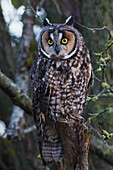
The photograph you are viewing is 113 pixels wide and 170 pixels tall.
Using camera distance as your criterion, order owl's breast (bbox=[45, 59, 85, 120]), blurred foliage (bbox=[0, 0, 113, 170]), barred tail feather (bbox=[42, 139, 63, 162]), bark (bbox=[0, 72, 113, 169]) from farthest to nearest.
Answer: blurred foliage (bbox=[0, 0, 113, 170]) → barred tail feather (bbox=[42, 139, 63, 162]) → owl's breast (bbox=[45, 59, 85, 120]) → bark (bbox=[0, 72, 113, 169])

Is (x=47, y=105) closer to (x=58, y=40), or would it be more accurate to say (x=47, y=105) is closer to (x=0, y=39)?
(x=58, y=40)

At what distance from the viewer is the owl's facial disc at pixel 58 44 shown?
7.50ft

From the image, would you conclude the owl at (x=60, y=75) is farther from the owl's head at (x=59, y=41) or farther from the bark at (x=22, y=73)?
the bark at (x=22, y=73)

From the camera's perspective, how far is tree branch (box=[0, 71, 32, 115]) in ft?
8.51

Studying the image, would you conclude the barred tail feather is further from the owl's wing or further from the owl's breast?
the owl's breast

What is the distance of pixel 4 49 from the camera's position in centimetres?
491

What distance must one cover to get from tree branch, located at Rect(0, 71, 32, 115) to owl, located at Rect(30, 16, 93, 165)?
0.27 meters

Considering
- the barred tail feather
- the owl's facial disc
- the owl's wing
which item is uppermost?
the owl's facial disc

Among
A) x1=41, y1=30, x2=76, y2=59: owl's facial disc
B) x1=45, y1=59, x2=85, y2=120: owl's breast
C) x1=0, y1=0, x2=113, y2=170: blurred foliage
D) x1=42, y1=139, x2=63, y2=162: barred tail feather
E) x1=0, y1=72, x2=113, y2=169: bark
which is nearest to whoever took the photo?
x1=0, y1=72, x2=113, y2=169: bark

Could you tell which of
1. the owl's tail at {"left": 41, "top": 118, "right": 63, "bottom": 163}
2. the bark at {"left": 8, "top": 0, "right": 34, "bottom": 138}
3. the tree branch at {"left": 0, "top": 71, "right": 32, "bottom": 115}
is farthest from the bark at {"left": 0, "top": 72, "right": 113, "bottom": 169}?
the bark at {"left": 8, "top": 0, "right": 34, "bottom": 138}

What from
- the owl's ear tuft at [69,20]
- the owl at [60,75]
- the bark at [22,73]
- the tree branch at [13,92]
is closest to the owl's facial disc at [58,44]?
the owl at [60,75]

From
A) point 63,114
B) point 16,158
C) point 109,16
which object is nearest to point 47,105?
point 63,114

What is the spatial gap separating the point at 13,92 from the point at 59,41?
0.78 metres

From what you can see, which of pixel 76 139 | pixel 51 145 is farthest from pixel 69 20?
pixel 51 145
